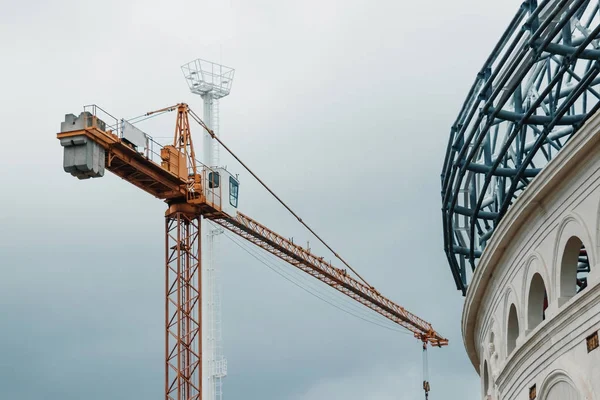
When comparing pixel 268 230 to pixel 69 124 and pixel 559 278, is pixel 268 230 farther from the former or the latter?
pixel 559 278

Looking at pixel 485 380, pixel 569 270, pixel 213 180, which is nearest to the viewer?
pixel 569 270

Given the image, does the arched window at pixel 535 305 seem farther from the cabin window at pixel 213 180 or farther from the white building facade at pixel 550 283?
the cabin window at pixel 213 180

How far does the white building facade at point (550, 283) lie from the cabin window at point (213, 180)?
7260 cm

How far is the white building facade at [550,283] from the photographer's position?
31.4m

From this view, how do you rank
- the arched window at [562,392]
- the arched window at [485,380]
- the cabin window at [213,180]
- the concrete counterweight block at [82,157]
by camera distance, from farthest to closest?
the cabin window at [213,180] → the concrete counterweight block at [82,157] → the arched window at [485,380] → the arched window at [562,392]

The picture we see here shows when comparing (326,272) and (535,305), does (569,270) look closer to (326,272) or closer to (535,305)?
(535,305)

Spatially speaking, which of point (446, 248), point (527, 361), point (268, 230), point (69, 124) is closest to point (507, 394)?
point (527, 361)

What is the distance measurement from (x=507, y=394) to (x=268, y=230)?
314 feet

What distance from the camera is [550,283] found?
3544 centimetres

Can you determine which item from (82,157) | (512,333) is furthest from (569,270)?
(82,157)

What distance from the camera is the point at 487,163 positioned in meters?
45.9

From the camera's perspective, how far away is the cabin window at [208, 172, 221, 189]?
11606 cm

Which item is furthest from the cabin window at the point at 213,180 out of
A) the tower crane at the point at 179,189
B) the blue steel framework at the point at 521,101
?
the blue steel framework at the point at 521,101

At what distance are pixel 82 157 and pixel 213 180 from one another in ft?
89.7
